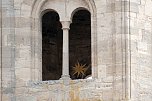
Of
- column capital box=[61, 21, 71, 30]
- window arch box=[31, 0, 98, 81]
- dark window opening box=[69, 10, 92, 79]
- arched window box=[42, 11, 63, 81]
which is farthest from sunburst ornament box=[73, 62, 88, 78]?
column capital box=[61, 21, 71, 30]

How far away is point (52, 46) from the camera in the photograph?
54.8 meters

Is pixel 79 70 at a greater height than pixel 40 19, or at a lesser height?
lesser

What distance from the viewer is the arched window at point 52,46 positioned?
Result: 54.3 m

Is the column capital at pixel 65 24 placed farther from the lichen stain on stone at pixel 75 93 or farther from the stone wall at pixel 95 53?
the lichen stain on stone at pixel 75 93

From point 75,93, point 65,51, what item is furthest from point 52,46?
point 75,93

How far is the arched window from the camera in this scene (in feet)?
178

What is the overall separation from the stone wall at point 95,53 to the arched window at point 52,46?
342 centimetres

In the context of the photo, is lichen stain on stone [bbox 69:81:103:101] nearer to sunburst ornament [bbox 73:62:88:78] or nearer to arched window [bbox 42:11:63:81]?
sunburst ornament [bbox 73:62:88:78]

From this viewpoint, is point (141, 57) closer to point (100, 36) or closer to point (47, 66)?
point (100, 36)

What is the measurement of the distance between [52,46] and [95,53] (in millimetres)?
5016

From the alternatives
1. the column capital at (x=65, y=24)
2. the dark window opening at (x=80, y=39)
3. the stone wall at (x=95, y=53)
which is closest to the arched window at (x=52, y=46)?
the dark window opening at (x=80, y=39)

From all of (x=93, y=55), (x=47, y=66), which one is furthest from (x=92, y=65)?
(x=47, y=66)

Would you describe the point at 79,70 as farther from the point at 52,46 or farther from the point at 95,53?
the point at 95,53

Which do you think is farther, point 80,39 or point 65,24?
Result: point 80,39
